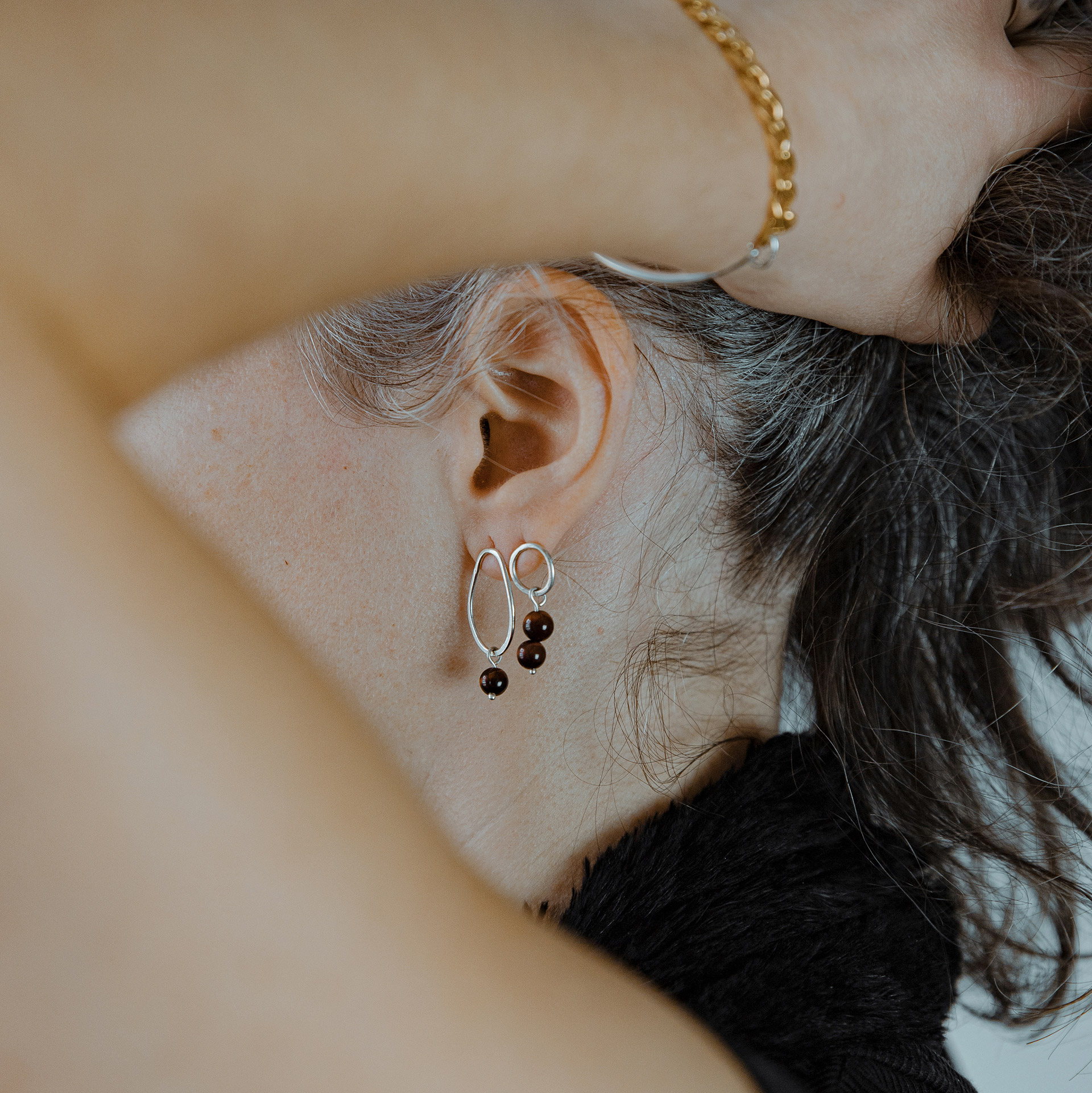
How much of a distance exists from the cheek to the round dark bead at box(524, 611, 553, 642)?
76 mm

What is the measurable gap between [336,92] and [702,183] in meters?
0.20

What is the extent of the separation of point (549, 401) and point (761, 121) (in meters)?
0.26

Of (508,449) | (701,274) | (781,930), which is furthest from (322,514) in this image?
(781,930)

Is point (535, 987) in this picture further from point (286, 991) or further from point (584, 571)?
point (584, 571)

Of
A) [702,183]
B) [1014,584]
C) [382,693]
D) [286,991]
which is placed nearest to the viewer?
[286,991]

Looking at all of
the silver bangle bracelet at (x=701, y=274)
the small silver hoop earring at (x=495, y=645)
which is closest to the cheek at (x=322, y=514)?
the small silver hoop earring at (x=495, y=645)

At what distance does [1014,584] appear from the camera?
86 cm

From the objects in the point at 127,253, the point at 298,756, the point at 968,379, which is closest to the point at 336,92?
the point at 127,253

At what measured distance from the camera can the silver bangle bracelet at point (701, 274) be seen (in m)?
0.52

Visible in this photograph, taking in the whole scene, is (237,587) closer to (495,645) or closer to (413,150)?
(413,150)

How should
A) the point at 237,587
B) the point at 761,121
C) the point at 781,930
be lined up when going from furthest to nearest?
the point at 781,930 → the point at 761,121 → the point at 237,587

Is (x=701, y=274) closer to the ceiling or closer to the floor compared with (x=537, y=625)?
closer to the ceiling

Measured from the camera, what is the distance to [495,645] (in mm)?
724

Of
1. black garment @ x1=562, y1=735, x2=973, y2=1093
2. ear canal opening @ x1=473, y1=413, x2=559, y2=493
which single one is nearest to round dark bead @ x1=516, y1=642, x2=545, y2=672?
ear canal opening @ x1=473, y1=413, x2=559, y2=493
